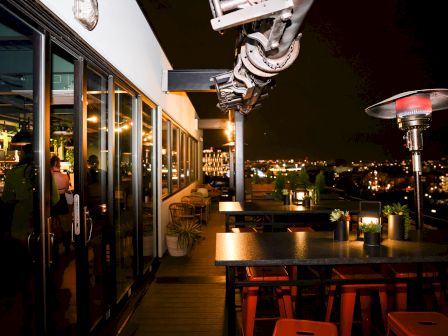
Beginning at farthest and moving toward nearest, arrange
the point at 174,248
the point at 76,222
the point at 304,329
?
the point at 174,248, the point at 76,222, the point at 304,329

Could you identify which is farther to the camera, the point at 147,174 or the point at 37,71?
the point at 147,174

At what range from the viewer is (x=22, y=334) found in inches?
109

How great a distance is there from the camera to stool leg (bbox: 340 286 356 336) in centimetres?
271

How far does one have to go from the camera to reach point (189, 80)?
563 cm

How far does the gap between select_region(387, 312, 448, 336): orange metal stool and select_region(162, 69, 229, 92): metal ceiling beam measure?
13.5 feet

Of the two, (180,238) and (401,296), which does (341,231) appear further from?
(180,238)

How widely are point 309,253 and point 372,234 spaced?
0.52m

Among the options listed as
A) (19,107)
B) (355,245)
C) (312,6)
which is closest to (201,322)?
(355,245)

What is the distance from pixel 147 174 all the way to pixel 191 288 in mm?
1668

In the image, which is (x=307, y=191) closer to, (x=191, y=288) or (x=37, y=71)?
(x=191, y=288)

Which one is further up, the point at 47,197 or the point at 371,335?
the point at 47,197

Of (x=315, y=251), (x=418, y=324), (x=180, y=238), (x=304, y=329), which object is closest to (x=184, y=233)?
(x=180, y=238)

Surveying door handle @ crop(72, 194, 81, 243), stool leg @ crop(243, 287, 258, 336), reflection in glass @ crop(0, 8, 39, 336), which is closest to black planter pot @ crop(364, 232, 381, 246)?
stool leg @ crop(243, 287, 258, 336)

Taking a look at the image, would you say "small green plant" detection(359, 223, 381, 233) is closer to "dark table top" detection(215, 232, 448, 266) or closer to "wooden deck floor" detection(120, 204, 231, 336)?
"dark table top" detection(215, 232, 448, 266)
